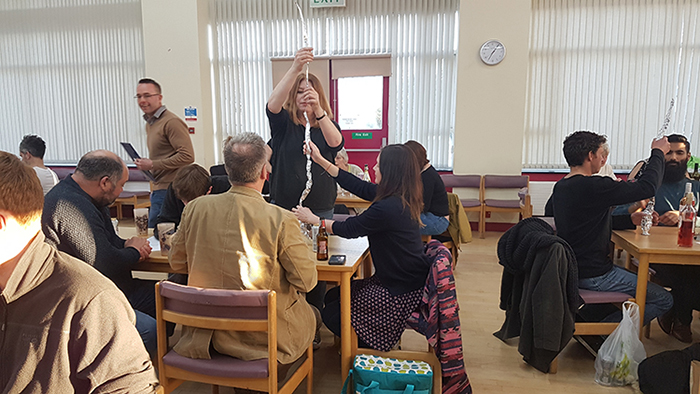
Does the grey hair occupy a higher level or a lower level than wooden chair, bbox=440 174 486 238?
higher

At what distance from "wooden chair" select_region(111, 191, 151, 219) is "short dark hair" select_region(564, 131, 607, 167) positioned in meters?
5.69

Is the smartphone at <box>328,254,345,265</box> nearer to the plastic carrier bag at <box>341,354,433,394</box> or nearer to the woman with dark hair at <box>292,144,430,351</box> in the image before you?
the woman with dark hair at <box>292,144,430,351</box>

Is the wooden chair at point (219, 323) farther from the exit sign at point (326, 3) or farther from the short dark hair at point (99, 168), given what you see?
the exit sign at point (326, 3)

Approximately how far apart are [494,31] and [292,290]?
16.2 ft

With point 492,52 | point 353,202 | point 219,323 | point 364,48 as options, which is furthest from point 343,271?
point 364,48

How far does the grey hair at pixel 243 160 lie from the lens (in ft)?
5.70

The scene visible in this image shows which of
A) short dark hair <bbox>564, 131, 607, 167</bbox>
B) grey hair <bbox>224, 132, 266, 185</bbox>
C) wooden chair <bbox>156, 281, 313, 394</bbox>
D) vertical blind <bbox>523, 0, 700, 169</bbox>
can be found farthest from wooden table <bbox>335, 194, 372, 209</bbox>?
vertical blind <bbox>523, 0, 700, 169</bbox>

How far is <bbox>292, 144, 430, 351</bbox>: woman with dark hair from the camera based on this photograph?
2.08 m

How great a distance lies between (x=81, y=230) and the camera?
190cm

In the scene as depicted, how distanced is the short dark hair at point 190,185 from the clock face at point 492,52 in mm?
4302

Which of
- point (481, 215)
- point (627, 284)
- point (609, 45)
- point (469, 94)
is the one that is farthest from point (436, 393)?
point (609, 45)

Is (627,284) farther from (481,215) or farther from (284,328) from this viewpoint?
(481,215)

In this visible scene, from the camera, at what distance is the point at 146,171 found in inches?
127

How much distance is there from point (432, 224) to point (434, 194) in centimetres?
Answer: 22
